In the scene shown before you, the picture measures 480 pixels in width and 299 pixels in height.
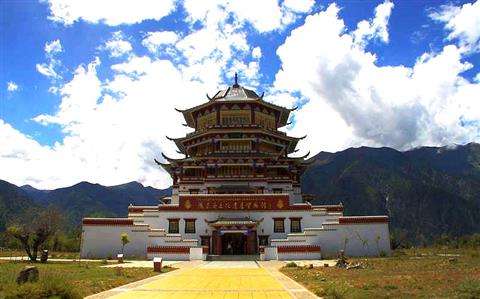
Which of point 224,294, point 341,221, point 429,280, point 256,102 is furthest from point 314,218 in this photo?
point 224,294

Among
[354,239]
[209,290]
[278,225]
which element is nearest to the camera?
[209,290]

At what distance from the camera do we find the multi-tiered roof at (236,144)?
174 feet

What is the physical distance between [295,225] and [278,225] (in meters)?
1.68

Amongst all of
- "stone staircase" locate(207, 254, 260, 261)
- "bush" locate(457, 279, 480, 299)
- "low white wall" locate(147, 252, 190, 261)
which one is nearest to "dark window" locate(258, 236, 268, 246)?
"stone staircase" locate(207, 254, 260, 261)

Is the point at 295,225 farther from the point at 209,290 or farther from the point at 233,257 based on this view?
the point at 209,290

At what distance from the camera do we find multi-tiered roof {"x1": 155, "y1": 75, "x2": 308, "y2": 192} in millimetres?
53156

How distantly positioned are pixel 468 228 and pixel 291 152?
376 feet

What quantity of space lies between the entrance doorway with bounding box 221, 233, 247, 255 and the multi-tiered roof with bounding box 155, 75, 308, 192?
8.56 meters

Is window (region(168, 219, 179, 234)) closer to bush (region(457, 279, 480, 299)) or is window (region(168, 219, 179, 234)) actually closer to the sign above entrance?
the sign above entrance

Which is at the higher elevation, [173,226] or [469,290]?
[173,226]

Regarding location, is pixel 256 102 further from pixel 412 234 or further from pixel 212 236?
pixel 412 234

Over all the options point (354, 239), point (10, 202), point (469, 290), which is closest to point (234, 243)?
point (354, 239)

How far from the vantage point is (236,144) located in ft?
182

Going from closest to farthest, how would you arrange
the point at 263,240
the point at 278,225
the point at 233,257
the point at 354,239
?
the point at 233,257, the point at 354,239, the point at 263,240, the point at 278,225
